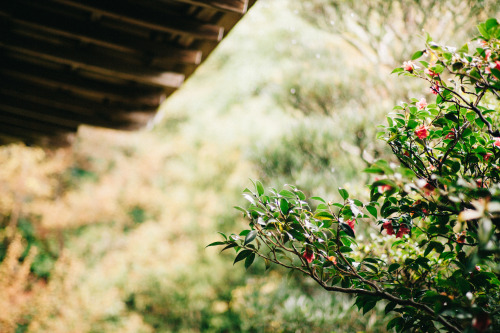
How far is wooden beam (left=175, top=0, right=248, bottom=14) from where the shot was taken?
860mm

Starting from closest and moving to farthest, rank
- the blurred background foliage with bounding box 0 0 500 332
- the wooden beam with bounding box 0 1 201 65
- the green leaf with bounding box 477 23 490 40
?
the green leaf with bounding box 477 23 490 40
the wooden beam with bounding box 0 1 201 65
the blurred background foliage with bounding box 0 0 500 332

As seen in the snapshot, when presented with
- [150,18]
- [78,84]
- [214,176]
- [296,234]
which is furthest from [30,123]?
[214,176]

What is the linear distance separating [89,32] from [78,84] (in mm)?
322

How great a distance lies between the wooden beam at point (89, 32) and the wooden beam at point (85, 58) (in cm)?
8

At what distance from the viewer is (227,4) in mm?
891

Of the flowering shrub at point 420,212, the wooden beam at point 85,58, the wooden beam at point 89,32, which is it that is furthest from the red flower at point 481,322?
the wooden beam at point 85,58

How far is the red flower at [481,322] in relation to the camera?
1.80 ft

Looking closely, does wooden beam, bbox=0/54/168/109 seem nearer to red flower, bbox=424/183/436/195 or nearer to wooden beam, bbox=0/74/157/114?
wooden beam, bbox=0/74/157/114

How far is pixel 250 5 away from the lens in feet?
3.00

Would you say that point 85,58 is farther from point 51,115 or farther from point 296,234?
point 296,234

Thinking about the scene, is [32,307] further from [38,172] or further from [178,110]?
[178,110]

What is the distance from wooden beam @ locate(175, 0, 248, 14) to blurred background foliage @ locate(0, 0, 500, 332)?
1935 mm

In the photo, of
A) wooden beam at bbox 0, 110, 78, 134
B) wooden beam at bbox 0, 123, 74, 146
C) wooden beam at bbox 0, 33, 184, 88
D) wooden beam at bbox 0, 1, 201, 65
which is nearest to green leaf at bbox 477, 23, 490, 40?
wooden beam at bbox 0, 1, 201, 65

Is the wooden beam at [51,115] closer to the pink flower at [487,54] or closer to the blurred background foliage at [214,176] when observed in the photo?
the pink flower at [487,54]
